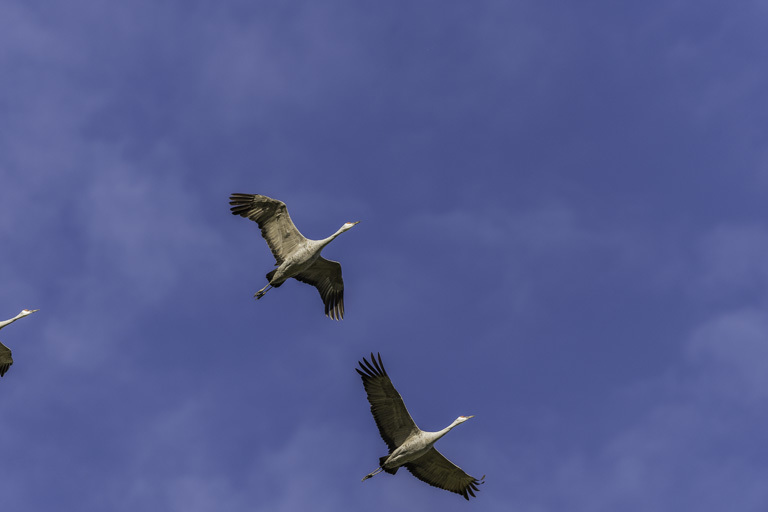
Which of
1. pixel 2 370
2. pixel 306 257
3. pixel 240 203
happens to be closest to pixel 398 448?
pixel 306 257

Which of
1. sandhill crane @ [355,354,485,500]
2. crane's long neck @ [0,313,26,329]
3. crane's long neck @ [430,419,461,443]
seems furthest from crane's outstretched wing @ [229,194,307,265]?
crane's long neck @ [0,313,26,329]

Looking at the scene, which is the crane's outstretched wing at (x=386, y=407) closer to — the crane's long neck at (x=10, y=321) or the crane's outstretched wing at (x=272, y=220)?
the crane's outstretched wing at (x=272, y=220)

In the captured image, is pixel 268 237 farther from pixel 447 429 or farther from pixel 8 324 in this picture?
pixel 8 324

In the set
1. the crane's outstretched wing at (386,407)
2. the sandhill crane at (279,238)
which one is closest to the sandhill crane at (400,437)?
the crane's outstretched wing at (386,407)

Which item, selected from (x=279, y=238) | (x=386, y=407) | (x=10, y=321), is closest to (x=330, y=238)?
(x=279, y=238)

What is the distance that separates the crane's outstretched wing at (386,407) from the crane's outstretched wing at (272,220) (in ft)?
21.8

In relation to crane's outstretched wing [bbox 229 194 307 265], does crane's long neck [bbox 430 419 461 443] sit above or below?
below

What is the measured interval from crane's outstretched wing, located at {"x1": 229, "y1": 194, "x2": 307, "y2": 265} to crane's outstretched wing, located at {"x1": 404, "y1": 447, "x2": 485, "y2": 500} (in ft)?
29.1

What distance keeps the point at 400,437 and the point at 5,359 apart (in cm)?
1748

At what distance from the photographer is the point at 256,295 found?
1267 inches

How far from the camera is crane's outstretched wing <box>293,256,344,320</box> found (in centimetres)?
3338

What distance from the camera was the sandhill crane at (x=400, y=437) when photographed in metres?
27.1

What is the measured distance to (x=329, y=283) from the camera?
3378cm

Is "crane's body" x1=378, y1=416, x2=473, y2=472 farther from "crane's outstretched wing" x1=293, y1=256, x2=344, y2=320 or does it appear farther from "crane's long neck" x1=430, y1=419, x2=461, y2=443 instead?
"crane's outstretched wing" x1=293, y1=256, x2=344, y2=320
